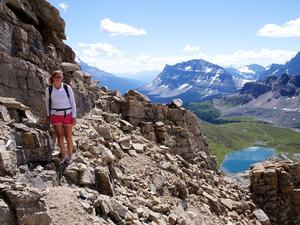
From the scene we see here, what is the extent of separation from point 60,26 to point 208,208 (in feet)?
53.1

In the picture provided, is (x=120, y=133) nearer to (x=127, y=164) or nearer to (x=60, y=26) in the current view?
(x=127, y=164)

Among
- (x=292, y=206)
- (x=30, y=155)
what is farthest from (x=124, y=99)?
(x=30, y=155)

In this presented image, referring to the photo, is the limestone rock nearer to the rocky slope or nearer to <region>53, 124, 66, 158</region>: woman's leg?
the rocky slope

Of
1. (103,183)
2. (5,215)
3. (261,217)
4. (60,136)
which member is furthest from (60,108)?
(261,217)

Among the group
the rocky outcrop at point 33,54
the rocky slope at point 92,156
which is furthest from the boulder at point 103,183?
the rocky outcrop at point 33,54

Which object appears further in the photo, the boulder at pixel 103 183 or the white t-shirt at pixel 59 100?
the boulder at pixel 103 183

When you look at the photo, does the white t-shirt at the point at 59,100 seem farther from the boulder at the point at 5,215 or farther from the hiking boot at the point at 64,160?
the boulder at the point at 5,215

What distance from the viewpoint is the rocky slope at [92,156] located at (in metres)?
15.8

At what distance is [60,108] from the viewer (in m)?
18.9

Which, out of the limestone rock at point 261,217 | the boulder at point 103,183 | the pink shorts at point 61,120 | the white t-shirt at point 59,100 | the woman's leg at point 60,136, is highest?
the white t-shirt at point 59,100

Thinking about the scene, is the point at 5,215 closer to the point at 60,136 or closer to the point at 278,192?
the point at 60,136

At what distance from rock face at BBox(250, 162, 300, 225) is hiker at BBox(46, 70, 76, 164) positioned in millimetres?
24370

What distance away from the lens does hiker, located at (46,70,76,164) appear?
18.8 meters

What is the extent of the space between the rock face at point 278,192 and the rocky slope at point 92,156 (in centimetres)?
177
